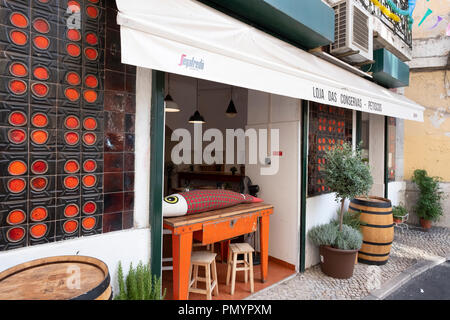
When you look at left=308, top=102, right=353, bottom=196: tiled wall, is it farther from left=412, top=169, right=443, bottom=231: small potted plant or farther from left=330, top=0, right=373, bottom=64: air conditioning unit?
left=412, top=169, right=443, bottom=231: small potted plant

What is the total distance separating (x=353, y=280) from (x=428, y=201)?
154 inches

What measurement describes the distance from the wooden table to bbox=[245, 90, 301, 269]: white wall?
0.58 metres

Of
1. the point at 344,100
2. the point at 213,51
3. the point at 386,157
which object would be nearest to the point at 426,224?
the point at 386,157

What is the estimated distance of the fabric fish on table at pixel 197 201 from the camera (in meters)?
2.53

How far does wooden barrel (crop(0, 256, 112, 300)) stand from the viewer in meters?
1.14

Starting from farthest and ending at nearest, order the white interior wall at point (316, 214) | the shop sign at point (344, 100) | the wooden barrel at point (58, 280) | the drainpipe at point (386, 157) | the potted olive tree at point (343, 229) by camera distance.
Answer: the drainpipe at point (386, 157), the white interior wall at point (316, 214), the potted olive tree at point (343, 229), the shop sign at point (344, 100), the wooden barrel at point (58, 280)

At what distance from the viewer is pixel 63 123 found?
5.51 feet

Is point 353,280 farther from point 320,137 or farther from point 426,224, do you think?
point 426,224

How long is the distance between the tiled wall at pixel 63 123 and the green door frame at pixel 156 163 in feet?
0.53

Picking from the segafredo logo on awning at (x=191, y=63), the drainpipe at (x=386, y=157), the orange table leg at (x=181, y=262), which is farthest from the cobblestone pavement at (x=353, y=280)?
the segafredo logo on awning at (x=191, y=63)

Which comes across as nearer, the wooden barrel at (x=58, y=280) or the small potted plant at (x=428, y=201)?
the wooden barrel at (x=58, y=280)

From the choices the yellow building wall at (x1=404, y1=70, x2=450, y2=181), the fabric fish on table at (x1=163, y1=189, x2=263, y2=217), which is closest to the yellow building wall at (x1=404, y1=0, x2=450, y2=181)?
the yellow building wall at (x1=404, y1=70, x2=450, y2=181)

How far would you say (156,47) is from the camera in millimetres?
1689

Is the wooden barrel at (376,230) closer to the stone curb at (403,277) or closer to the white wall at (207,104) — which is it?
the stone curb at (403,277)
